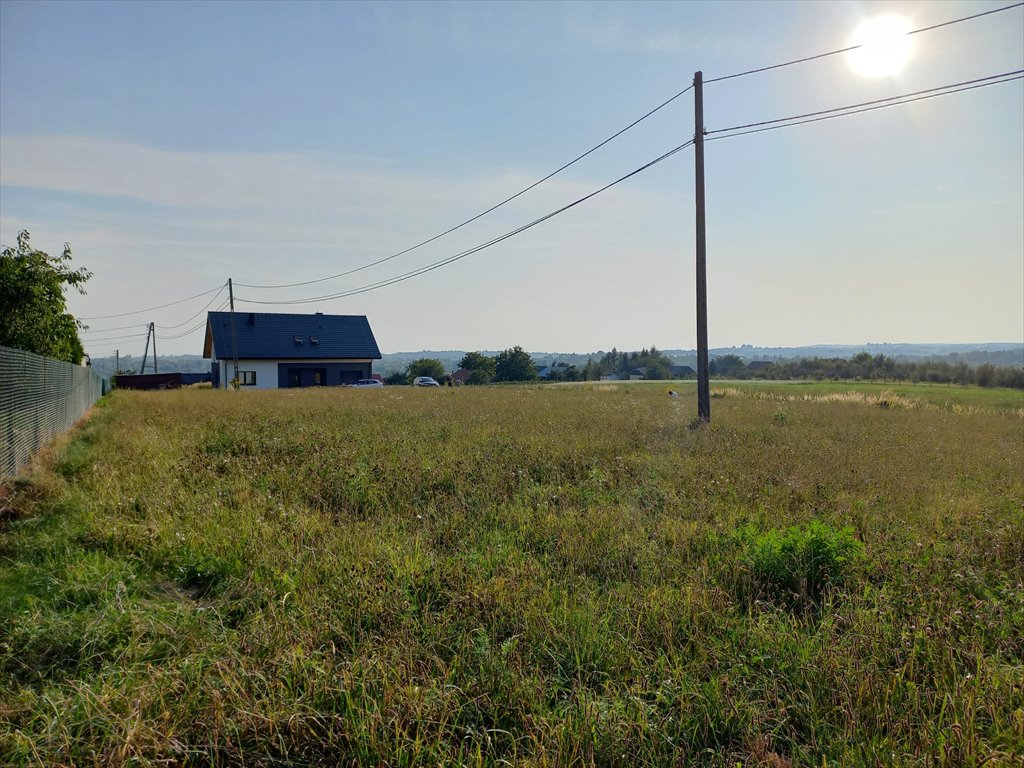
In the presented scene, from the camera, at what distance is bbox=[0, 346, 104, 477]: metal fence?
800 centimetres

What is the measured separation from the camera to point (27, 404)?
9.57 meters

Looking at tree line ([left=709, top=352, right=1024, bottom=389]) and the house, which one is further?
tree line ([left=709, top=352, right=1024, bottom=389])

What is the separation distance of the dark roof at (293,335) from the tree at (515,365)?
33.7 m

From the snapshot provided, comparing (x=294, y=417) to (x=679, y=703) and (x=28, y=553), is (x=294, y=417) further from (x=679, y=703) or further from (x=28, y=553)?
(x=679, y=703)

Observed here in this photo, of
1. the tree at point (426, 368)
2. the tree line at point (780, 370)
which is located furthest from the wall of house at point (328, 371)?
the tree at point (426, 368)

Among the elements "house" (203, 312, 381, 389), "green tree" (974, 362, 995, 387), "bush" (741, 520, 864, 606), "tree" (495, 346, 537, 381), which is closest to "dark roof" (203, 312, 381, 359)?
"house" (203, 312, 381, 389)

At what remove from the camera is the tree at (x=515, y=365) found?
86250 millimetres

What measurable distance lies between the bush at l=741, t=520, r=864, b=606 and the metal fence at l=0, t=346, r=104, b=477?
30.4 ft

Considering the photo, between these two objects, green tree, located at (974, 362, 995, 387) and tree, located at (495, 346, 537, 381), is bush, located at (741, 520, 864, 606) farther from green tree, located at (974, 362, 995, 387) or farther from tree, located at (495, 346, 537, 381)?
tree, located at (495, 346, 537, 381)

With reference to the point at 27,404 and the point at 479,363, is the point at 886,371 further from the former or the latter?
the point at 27,404

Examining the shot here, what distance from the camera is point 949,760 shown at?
2.45m

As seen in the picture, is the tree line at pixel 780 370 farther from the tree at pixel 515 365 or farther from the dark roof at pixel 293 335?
the dark roof at pixel 293 335

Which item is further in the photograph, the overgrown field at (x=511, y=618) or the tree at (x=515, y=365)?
the tree at (x=515, y=365)

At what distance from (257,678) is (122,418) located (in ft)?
53.8
